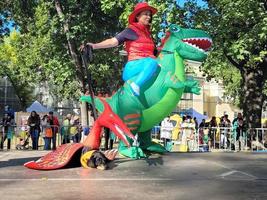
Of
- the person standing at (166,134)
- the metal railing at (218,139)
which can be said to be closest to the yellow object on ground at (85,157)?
the metal railing at (218,139)

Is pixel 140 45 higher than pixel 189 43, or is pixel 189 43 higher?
pixel 189 43

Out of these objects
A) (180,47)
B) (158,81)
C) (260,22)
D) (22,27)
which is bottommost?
(158,81)

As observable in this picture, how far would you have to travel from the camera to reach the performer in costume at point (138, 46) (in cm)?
869

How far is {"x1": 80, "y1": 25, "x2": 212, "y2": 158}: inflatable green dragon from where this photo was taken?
8.85 metres

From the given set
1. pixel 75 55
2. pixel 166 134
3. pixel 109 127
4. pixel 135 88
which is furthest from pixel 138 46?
pixel 75 55

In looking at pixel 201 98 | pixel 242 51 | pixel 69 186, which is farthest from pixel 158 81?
pixel 201 98

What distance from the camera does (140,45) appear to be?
351 inches

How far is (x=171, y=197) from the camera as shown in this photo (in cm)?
544

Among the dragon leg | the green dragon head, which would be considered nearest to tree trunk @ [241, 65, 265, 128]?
the green dragon head

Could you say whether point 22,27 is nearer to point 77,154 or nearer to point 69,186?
point 77,154

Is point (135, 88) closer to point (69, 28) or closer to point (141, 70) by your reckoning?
point (141, 70)

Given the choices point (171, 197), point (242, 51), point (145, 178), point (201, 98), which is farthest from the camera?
point (201, 98)

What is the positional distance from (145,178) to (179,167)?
4.32 ft

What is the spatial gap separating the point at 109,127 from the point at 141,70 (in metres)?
1.23
